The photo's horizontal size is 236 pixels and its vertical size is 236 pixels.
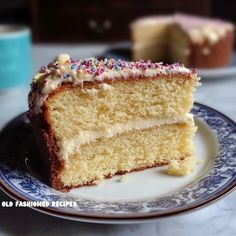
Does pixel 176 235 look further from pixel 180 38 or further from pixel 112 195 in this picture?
pixel 180 38

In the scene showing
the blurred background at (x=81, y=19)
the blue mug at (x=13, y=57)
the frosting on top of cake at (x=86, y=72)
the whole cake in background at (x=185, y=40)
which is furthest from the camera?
the blurred background at (x=81, y=19)

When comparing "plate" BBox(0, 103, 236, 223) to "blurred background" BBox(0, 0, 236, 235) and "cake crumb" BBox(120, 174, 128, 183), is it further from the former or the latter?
"blurred background" BBox(0, 0, 236, 235)

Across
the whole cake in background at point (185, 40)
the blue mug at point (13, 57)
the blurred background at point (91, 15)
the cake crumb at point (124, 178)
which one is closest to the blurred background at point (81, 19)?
the blurred background at point (91, 15)

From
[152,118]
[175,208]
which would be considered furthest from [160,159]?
[175,208]

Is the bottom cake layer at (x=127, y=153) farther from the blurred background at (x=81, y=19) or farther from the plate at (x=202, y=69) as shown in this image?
the blurred background at (x=81, y=19)

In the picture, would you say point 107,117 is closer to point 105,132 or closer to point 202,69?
point 105,132

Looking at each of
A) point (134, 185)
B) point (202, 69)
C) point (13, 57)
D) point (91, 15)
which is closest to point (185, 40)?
→ point (202, 69)
